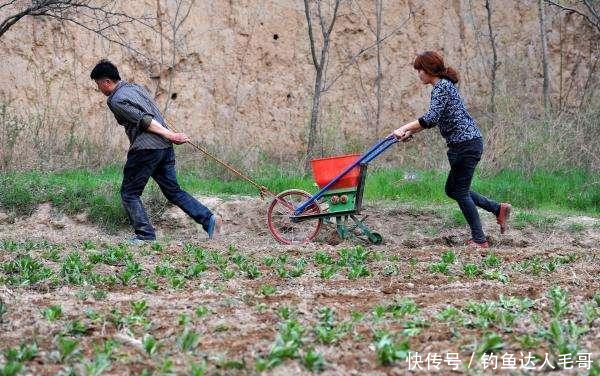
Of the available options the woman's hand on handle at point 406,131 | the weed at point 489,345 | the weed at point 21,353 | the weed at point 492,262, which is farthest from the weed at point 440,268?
the weed at point 21,353

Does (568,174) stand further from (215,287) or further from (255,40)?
(215,287)

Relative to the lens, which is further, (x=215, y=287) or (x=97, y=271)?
(x=97, y=271)

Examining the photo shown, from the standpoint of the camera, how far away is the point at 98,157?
42.4ft

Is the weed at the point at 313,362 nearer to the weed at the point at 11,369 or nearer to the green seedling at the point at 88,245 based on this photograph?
the weed at the point at 11,369

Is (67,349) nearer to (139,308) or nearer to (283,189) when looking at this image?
(139,308)

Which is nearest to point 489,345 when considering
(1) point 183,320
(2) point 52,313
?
(1) point 183,320

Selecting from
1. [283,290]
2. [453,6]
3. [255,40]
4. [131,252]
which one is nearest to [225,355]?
[283,290]

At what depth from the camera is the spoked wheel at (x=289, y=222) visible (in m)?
9.26

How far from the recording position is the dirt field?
4.30m

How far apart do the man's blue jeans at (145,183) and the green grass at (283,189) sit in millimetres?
1519

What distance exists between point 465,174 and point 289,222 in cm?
229

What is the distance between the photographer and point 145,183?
29.6 feet

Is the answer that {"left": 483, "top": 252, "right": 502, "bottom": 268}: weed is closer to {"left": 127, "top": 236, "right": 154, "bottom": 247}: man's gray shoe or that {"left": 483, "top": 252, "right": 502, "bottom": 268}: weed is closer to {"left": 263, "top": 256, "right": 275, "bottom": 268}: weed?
{"left": 263, "top": 256, "right": 275, "bottom": 268}: weed

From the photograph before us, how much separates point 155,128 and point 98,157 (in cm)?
436
